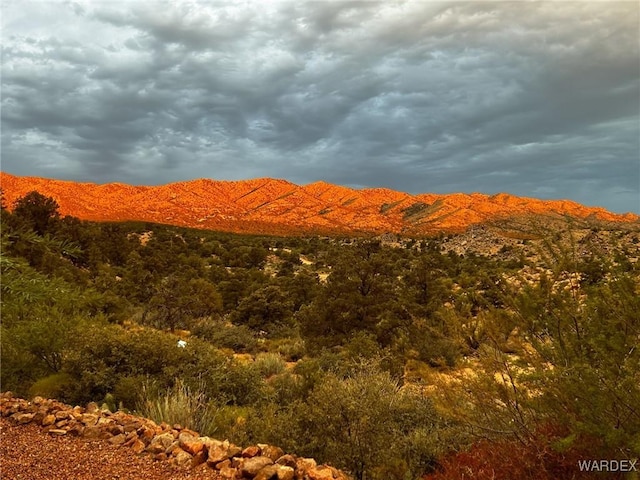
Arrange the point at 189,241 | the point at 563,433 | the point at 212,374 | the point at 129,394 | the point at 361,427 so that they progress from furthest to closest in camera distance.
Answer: the point at 189,241
the point at 212,374
the point at 129,394
the point at 361,427
the point at 563,433

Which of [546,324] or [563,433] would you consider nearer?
[563,433]

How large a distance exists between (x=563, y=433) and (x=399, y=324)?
13.9m

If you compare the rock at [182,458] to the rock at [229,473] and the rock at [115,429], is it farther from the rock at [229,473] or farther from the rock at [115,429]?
the rock at [115,429]

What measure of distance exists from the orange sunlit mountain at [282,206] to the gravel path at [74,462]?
3343 inches

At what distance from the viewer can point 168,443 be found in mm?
6516

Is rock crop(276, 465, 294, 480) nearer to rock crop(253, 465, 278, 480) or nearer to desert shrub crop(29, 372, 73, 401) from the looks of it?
rock crop(253, 465, 278, 480)

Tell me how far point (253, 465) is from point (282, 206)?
389 ft

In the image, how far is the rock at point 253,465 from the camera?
5.55m

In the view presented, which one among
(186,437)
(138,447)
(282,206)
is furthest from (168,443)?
(282,206)

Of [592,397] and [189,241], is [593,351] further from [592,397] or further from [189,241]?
[189,241]

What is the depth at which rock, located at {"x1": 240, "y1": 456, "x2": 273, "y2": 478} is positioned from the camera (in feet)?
18.2

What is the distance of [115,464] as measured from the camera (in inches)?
239

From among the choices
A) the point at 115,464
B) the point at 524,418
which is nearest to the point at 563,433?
the point at 524,418

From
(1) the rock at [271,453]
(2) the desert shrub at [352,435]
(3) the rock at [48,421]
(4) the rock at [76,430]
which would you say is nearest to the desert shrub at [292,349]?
(2) the desert shrub at [352,435]
